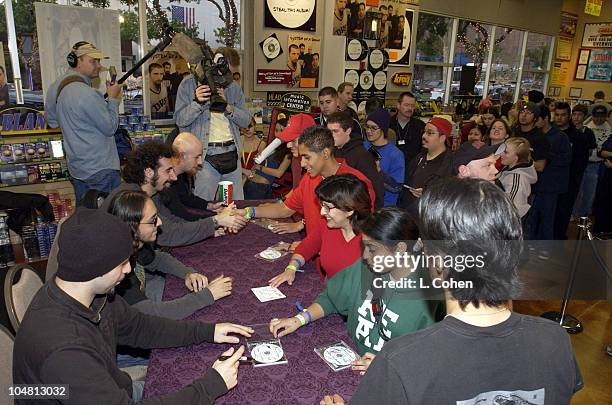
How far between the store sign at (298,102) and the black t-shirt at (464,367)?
4863mm

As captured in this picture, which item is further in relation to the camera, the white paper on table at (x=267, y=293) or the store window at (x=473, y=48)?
the store window at (x=473, y=48)

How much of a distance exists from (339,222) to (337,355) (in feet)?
2.33

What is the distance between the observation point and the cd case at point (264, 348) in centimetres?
177

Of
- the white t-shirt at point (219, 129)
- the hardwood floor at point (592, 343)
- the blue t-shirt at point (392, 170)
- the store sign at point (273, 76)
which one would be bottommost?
the hardwood floor at point (592, 343)

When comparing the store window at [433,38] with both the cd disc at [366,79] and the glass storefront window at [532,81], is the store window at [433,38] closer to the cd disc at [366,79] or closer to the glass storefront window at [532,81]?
the cd disc at [366,79]

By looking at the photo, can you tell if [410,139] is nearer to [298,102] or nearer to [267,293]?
[298,102]

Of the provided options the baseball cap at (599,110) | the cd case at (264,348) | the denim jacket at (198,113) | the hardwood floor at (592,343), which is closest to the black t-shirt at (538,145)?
the hardwood floor at (592,343)

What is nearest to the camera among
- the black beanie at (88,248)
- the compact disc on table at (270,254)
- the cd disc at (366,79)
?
the black beanie at (88,248)

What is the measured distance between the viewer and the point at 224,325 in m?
1.91

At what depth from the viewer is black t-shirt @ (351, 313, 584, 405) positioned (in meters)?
0.96

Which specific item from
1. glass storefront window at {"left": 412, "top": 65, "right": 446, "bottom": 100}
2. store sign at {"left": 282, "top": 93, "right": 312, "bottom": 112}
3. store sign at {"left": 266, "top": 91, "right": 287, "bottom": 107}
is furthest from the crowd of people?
glass storefront window at {"left": 412, "top": 65, "right": 446, "bottom": 100}

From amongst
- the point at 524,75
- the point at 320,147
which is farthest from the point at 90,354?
the point at 524,75

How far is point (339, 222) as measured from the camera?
2.29 metres

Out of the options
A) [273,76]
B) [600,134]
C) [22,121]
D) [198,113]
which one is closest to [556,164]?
[600,134]
